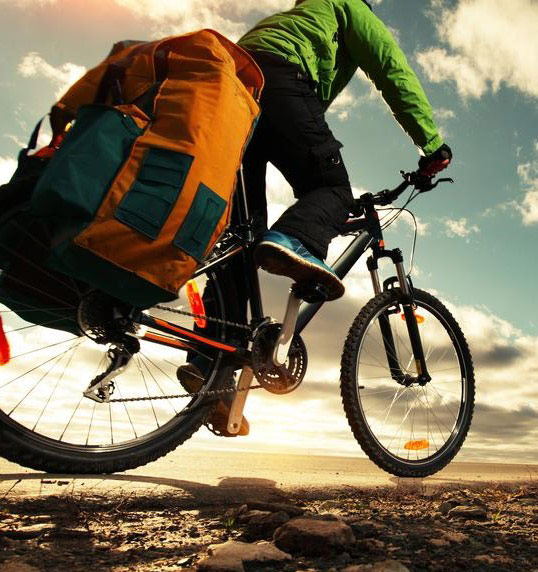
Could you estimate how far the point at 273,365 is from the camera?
2570mm

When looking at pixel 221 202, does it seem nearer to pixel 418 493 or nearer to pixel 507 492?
pixel 418 493

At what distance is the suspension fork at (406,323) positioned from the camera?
133 inches

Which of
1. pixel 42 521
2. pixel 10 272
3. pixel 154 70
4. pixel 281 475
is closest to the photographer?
pixel 42 521

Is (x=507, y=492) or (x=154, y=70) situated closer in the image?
(x=154, y=70)

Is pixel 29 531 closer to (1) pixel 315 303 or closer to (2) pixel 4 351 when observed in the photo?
(2) pixel 4 351

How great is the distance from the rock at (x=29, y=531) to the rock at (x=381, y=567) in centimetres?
89

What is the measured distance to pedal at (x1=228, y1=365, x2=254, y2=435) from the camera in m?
2.68

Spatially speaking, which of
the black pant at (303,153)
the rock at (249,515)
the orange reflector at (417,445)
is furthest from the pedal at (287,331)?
the orange reflector at (417,445)

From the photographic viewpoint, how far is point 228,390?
2.56 m

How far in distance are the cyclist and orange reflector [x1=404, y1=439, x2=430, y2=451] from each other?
128cm

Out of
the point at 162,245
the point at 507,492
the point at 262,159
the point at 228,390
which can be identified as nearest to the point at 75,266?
the point at 162,245

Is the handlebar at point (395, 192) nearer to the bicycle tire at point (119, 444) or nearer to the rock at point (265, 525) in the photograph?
the bicycle tire at point (119, 444)

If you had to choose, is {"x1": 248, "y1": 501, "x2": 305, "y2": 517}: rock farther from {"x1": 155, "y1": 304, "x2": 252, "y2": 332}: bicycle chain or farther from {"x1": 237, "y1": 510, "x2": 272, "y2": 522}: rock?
{"x1": 155, "y1": 304, "x2": 252, "y2": 332}: bicycle chain

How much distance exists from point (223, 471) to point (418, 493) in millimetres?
1201
